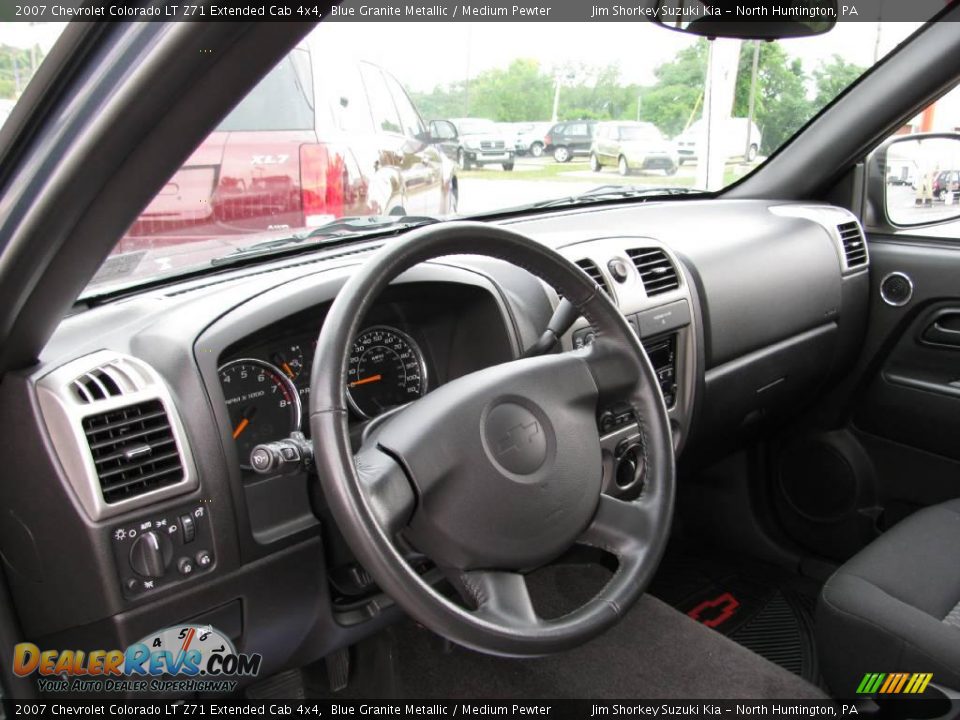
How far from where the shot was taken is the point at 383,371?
1756mm

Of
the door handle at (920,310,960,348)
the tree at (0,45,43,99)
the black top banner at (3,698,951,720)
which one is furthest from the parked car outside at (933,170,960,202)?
the tree at (0,45,43,99)

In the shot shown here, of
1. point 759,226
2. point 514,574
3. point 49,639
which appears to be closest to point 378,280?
point 514,574

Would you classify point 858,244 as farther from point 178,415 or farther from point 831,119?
point 178,415

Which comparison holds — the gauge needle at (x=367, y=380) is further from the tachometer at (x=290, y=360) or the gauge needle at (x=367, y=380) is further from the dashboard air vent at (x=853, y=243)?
the dashboard air vent at (x=853, y=243)

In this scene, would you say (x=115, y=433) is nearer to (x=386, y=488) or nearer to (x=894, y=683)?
(x=386, y=488)

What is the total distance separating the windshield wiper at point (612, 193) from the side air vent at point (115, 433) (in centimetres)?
148

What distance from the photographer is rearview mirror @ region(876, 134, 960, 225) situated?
2773 mm

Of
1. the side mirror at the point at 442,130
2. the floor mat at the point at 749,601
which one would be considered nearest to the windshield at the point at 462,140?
the side mirror at the point at 442,130

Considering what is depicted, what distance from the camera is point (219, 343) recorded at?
1.41m

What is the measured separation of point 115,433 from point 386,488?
448 millimetres

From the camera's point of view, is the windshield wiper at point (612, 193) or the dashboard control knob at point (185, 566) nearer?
the dashboard control knob at point (185, 566)

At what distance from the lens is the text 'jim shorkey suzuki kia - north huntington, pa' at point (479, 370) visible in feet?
3.70

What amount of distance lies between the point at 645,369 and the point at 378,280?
22.1 inches

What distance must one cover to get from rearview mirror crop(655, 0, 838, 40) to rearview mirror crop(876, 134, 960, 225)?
39.5 inches
